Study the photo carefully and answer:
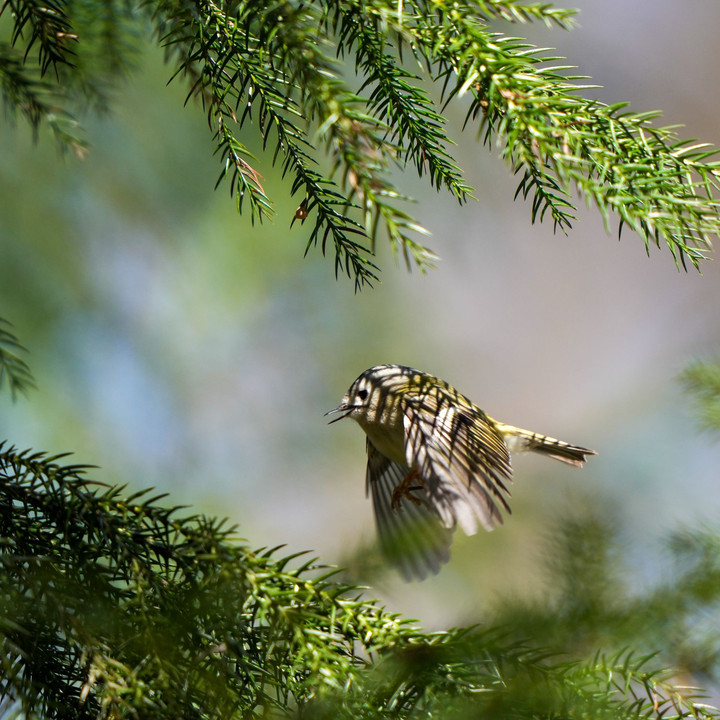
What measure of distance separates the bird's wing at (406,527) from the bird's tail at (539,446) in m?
0.16

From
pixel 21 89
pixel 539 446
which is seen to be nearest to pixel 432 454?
pixel 539 446

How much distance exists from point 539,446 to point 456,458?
36cm

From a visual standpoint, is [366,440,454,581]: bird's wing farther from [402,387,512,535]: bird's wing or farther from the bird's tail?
the bird's tail

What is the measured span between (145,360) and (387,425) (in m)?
1.76

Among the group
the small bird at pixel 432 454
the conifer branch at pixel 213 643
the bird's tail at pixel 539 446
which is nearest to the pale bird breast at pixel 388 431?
the small bird at pixel 432 454

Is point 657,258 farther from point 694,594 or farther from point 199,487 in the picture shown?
point 694,594

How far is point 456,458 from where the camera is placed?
867 millimetres

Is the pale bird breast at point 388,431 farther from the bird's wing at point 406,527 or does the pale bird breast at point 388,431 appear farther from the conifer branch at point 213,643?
the conifer branch at point 213,643

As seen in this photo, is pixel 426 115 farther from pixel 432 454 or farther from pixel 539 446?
pixel 539 446

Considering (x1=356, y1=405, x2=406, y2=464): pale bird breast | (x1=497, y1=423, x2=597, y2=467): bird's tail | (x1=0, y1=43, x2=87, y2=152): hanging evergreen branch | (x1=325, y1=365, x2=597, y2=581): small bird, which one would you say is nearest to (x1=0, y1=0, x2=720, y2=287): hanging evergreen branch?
(x1=0, y1=43, x2=87, y2=152): hanging evergreen branch

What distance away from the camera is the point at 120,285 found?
2.58 m

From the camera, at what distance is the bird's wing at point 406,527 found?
863 millimetres

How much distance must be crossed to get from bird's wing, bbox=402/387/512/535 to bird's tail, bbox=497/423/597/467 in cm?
11

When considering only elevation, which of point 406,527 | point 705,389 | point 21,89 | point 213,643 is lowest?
point 213,643
